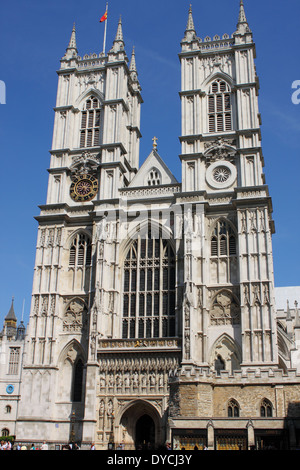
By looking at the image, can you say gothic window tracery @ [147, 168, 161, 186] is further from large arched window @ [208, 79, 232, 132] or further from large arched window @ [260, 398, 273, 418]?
large arched window @ [260, 398, 273, 418]

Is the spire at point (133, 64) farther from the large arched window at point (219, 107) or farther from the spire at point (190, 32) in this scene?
the large arched window at point (219, 107)

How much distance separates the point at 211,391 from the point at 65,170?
21.0 meters

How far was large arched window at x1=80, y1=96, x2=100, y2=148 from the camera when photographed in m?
42.5

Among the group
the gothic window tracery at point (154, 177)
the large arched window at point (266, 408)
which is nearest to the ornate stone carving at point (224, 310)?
the large arched window at point (266, 408)

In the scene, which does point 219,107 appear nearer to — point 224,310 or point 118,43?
point 118,43

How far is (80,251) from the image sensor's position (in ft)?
128

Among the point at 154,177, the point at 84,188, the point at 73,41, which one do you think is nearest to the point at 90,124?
the point at 84,188

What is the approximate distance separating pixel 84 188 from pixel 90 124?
237 inches

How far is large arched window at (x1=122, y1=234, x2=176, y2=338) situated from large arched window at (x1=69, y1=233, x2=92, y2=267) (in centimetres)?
300

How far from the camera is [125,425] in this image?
108 ft

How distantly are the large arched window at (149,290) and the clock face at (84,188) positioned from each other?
5.39 metres

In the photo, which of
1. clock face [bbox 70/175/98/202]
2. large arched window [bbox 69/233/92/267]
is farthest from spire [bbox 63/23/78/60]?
large arched window [bbox 69/233/92/267]

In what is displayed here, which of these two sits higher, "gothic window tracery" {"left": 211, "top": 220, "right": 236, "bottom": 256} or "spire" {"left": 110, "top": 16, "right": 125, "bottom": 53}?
"spire" {"left": 110, "top": 16, "right": 125, "bottom": 53}

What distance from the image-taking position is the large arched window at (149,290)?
117 ft
